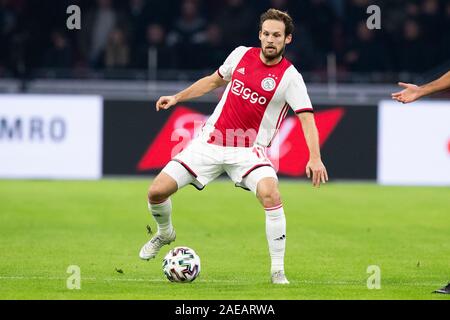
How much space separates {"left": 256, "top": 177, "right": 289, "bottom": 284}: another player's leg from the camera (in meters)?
9.62

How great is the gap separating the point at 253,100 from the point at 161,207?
120 cm

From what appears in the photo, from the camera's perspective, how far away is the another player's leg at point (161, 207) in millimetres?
10039

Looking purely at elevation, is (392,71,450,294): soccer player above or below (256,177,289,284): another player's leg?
above

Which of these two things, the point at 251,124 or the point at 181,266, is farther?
the point at 251,124

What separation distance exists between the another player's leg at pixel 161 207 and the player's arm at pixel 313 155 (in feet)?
3.91

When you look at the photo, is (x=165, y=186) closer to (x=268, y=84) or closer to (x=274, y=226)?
(x=274, y=226)

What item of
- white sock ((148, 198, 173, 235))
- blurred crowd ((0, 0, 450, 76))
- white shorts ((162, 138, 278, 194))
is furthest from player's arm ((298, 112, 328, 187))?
blurred crowd ((0, 0, 450, 76))

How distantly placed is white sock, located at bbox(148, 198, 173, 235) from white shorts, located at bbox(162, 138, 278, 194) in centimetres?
25

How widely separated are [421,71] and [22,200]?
8.23 metres

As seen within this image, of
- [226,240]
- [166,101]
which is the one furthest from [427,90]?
[226,240]

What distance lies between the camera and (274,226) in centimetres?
970

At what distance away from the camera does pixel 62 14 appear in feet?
72.5

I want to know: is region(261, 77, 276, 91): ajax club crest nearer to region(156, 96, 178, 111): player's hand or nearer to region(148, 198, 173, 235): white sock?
region(156, 96, 178, 111): player's hand
